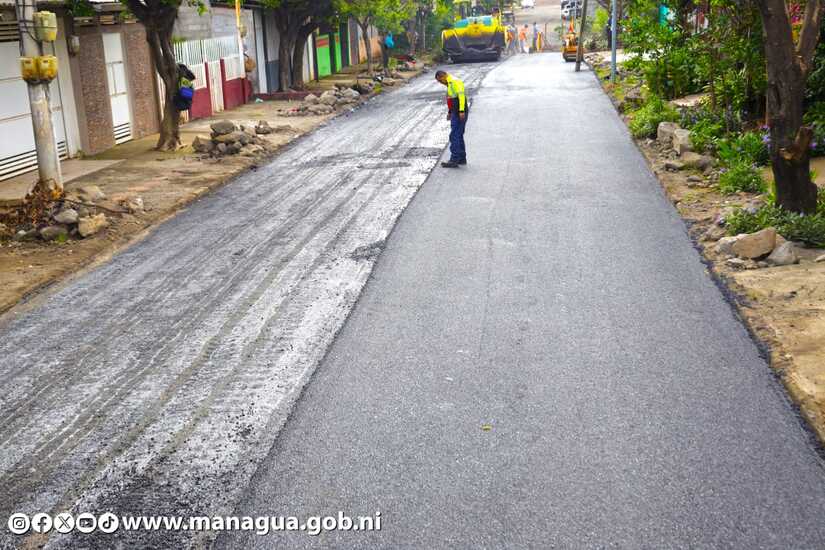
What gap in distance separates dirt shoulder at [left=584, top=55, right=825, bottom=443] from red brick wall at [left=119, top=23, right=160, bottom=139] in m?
13.4

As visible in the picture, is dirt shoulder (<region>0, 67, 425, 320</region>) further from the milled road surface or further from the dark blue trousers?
the dark blue trousers

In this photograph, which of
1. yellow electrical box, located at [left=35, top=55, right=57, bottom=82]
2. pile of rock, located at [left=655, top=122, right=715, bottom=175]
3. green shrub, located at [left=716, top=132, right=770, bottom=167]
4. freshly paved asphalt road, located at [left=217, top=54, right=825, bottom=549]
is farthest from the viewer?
pile of rock, located at [left=655, top=122, right=715, bottom=175]

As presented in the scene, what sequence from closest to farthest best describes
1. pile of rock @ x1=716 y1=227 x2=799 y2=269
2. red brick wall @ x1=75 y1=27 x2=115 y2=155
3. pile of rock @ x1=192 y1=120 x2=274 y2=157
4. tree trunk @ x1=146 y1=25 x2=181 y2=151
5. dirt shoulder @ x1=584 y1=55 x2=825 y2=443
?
dirt shoulder @ x1=584 y1=55 x2=825 y2=443 < pile of rock @ x1=716 y1=227 x2=799 y2=269 < pile of rock @ x1=192 y1=120 x2=274 y2=157 < tree trunk @ x1=146 y1=25 x2=181 y2=151 < red brick wall @ x1=75 y1=27 x2=115 y2=155

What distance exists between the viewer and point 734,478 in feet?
16.8

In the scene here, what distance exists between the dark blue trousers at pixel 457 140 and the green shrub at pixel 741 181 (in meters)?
4.34

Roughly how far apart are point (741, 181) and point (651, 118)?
19.3ft

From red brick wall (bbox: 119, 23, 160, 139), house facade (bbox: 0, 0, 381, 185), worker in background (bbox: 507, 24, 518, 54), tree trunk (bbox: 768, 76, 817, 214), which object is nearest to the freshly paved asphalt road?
tree trunk (bbox: 768, 76, 817, 214)

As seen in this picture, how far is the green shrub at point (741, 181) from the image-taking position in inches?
492

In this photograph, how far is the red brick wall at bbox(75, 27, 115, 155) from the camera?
728 inches

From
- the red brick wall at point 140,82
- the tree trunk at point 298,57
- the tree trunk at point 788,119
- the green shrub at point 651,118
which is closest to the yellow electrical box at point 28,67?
the red brick wall at point 140,82

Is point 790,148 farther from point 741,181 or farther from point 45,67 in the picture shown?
point 45,67

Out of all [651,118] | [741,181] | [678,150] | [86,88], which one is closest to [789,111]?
[741,181]

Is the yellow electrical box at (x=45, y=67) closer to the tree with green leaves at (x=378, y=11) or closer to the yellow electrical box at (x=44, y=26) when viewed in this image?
the yellow electrical box at (x=44, y=26)

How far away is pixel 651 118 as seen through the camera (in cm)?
1820
